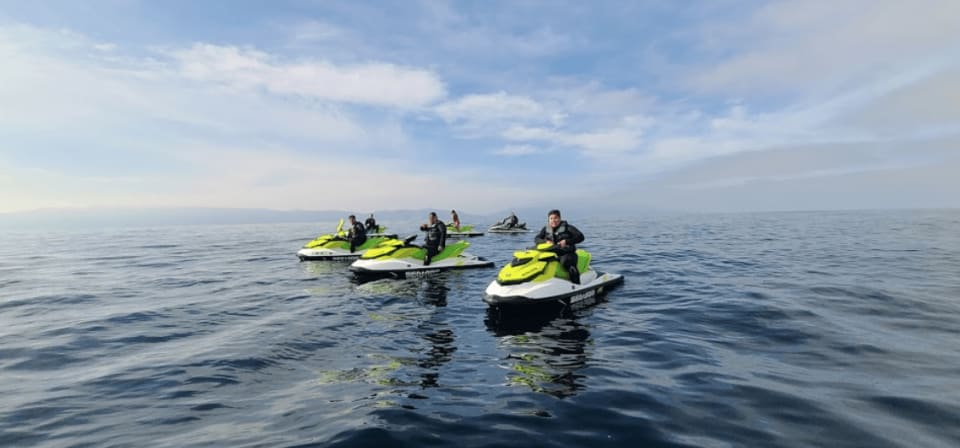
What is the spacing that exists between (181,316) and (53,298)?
6.89 metres

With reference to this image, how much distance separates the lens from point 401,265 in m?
15.3

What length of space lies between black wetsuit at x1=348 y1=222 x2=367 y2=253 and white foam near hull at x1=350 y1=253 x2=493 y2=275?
565 cm

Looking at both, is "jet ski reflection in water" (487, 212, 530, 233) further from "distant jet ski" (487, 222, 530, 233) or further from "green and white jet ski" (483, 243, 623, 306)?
"green and white jet ski" (483, 243, 623, 306)

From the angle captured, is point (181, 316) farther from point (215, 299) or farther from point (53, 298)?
point (53, 298)

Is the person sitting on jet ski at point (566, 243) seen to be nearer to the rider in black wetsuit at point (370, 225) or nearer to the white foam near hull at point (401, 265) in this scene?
the white foam near hull at point (401, 265)

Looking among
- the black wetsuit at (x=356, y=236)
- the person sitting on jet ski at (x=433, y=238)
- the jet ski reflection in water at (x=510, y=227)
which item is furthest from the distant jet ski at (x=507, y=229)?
the person sitting on jet ski at (x=433, y=238)

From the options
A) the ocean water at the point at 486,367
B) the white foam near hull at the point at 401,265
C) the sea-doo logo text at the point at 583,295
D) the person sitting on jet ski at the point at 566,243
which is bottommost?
the ocean water at the point at 486,367

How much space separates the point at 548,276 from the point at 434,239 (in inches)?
285

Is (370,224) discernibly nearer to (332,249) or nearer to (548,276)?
(332,249)

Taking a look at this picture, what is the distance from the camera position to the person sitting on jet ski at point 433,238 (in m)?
16.0

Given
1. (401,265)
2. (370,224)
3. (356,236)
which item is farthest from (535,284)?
(370,224)

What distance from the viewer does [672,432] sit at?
14.2 feet

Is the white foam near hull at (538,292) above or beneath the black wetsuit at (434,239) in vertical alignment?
beneath

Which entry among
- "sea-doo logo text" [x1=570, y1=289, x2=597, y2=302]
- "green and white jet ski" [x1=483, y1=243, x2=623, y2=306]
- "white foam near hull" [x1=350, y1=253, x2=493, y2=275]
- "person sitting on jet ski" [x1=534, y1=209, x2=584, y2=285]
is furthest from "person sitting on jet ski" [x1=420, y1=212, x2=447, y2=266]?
"sea-doo logo text" [x1=570, y1=289, x2=597, y2=302]
